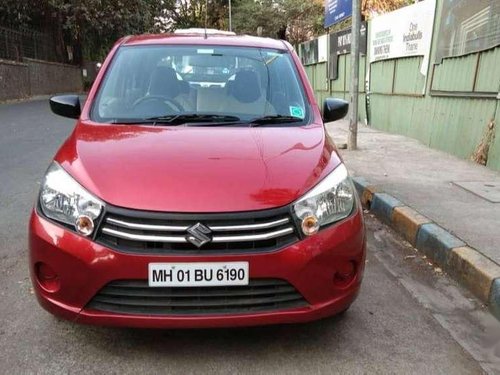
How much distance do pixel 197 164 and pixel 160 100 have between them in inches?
41.2

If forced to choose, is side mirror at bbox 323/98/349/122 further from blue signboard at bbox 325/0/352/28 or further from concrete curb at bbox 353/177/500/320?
blue signboard at bbox 325/0/352/28

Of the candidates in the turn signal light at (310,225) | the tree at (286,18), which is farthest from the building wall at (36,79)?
the turn signal light at (310,225)

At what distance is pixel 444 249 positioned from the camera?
411 cm

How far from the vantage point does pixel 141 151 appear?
284cm

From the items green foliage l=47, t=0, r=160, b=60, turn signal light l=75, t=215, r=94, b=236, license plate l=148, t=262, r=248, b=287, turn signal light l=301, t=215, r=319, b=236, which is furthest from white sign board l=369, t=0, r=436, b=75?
green foliage l=47, t=0, r=160, b=60

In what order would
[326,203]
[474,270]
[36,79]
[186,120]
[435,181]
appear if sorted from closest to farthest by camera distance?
[326,203] < [186,120] < [474,270] < [435,181] < [36,79]

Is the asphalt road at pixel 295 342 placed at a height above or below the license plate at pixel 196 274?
below

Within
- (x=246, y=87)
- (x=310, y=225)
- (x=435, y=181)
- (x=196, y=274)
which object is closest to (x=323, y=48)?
(x=435, y=181)

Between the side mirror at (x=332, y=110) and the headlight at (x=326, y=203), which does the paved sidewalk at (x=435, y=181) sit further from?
the headlight at (x=326, y=203)

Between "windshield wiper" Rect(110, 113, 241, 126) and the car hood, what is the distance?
11 centimetres

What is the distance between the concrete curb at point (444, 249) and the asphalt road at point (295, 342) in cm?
11

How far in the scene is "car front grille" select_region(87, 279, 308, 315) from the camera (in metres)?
2.47

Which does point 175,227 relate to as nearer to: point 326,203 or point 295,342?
point 326,203

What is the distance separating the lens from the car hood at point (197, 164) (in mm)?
2480
